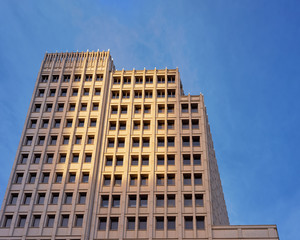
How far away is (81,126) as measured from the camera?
2849 inches

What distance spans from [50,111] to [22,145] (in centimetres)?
896

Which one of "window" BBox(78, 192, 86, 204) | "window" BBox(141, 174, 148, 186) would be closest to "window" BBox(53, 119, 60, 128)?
"window" BBox(78, 192, 86, 204)

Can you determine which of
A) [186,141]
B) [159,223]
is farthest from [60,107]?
[159,223]

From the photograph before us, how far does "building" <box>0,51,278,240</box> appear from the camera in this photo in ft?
197

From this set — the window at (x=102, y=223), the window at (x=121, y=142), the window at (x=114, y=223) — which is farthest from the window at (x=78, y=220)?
the window at (x=121, y=142)

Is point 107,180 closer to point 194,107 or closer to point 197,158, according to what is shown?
point 197,158

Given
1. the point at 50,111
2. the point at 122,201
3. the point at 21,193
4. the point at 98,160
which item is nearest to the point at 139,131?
the point at 98,160

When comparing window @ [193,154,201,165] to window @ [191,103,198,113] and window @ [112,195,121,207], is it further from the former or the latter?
window @ [112,195,121,207]

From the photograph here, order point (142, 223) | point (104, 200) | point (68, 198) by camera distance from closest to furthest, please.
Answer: point (142, 223) < point (104, 200) < point (68, 198)

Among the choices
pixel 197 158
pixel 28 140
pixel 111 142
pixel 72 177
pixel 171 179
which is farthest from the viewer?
pixel 28 140

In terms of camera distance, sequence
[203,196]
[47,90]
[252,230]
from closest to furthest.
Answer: [252,230] → [203,196] → [47,90]

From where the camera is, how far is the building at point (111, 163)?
60.0 m

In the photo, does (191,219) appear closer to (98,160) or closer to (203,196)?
(203,196)

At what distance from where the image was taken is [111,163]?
6769cm
